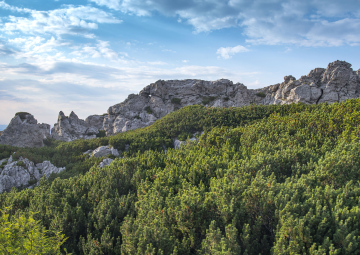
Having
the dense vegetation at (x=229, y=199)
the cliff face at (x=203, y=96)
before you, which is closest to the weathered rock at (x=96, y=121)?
the cliff face at (x=203, y=96)

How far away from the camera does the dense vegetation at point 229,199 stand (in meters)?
5.61

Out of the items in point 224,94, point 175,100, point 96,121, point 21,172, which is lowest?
point 21,172

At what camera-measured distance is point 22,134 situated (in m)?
27.8

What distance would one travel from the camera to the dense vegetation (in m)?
5.61

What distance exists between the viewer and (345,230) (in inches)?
201

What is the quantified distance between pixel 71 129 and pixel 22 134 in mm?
12447

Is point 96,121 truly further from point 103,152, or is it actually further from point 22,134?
point 103,152

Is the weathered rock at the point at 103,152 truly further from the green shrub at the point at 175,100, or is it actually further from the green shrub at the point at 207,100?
the green shrub at the point at 207,100

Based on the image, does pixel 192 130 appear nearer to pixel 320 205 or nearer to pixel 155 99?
pixel 320 205

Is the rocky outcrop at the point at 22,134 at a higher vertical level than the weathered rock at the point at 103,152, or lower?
higher

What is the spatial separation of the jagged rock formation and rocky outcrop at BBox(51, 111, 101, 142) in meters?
22.9

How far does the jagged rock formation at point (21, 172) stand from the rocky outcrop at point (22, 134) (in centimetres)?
1181

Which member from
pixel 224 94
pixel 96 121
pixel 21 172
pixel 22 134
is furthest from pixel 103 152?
pixel 224 94

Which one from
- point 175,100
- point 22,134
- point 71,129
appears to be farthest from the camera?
point 175,100
